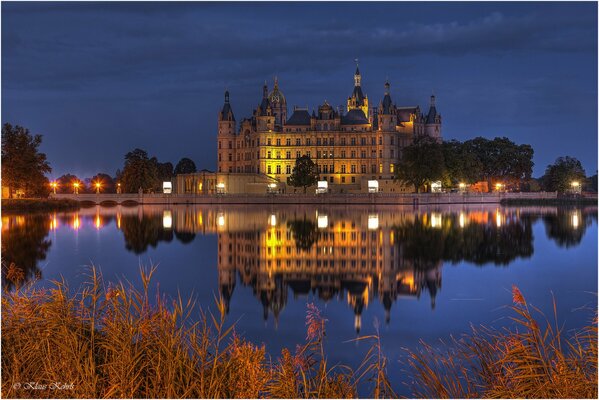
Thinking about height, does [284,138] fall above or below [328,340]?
above

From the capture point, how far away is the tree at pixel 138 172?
101875 mm

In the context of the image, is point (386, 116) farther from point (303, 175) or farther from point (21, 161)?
point (21, 161)

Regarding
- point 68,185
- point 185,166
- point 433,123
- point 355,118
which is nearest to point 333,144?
point 355,118

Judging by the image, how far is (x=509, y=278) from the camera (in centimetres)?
2562

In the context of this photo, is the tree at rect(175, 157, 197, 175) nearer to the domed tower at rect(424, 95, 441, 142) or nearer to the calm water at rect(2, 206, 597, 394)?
the domed tower at rect(424, 95, 441, 142)

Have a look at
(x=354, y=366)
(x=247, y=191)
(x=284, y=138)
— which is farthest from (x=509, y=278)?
(x=284, y=138)

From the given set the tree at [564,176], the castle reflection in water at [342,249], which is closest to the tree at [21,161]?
the castle reflection in water at [342,249]

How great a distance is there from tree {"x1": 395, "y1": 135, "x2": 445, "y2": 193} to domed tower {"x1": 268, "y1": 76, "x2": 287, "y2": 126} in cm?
5031

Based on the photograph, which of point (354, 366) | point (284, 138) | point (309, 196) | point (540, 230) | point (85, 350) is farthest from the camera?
point (284, 138)

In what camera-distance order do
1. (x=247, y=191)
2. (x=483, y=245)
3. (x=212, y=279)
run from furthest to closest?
(x=247, y=191) < (x=483, y=245) < (x=212, y=279)

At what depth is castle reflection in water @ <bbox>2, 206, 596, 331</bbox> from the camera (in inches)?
898

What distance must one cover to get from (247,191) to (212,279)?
88.3m

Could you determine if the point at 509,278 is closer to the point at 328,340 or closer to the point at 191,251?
the point at 328,340

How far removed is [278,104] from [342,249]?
A: 111 meters
